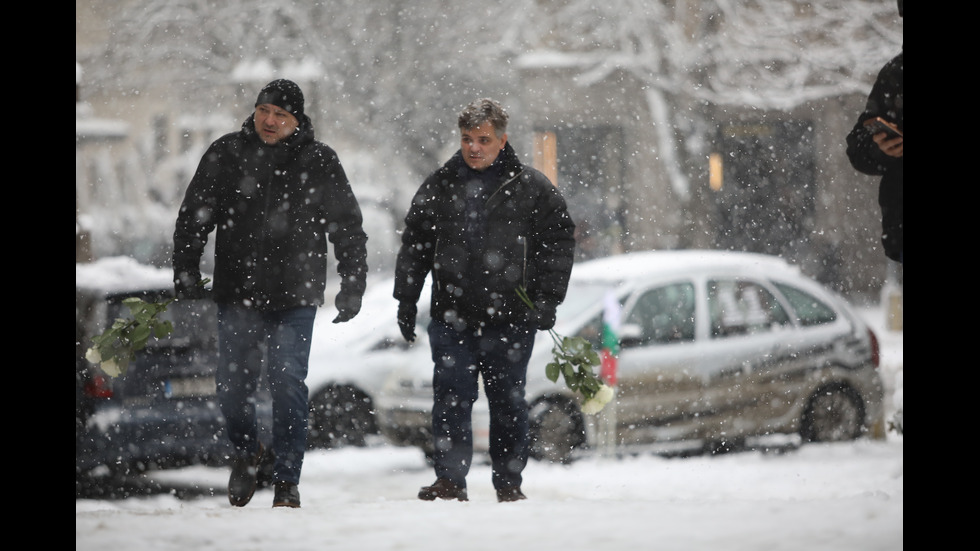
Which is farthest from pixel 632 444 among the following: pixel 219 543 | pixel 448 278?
pixel 219 543

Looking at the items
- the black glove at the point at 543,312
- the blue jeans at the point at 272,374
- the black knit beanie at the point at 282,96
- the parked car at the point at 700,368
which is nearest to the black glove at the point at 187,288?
the blue jeans at the point at 272,374

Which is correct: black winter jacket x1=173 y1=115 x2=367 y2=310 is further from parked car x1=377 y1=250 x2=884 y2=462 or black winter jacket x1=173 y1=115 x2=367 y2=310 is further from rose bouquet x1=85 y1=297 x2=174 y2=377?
parked car x1=377 y1=250 x2=884 y2=462

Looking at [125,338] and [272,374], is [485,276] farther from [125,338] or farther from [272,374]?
[125,338]

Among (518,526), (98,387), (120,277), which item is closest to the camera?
(518,526)

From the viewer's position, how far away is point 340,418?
301 inches

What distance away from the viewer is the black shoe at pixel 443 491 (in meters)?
4.86

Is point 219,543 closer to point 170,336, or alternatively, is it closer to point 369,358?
point 170,336

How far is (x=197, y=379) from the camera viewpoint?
619cm

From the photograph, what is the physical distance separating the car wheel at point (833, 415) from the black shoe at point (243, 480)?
390cm

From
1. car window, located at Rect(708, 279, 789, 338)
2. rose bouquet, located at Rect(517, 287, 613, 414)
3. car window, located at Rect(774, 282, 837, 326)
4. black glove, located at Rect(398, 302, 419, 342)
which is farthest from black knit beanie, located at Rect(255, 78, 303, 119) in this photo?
car window, located at Rect(774, 282, 837, 326)

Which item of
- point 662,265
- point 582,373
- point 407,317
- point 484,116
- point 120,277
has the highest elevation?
point 484,116

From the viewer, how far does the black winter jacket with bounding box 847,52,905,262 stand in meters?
4.25

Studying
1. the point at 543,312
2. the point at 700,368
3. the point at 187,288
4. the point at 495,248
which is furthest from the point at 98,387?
the point at 700,368

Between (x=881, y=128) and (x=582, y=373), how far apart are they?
5.56 ft
